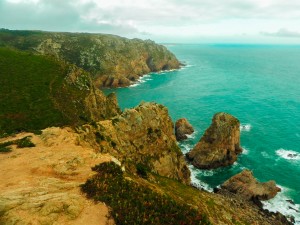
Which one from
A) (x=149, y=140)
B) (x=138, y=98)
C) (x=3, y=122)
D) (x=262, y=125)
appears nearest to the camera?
(x=3, y=122)

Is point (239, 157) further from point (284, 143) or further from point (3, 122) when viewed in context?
point (3, 122)

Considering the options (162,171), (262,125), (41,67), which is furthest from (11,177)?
(262,125)

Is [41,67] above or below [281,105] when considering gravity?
above

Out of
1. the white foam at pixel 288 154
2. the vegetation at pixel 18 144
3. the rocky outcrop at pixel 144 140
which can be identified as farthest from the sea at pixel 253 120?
the vegetation at pixel 18 144

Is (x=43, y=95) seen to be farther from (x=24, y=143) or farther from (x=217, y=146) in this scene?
(x=217, y=146)

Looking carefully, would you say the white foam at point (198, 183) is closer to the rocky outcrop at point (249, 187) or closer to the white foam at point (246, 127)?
the rocky outcrop at point (249, 187)

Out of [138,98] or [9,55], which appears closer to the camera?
[9,55]

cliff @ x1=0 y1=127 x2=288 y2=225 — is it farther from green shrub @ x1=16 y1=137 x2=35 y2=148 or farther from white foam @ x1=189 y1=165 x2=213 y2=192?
white foam @ x1=189 y1=165 x2=213 y2=192
